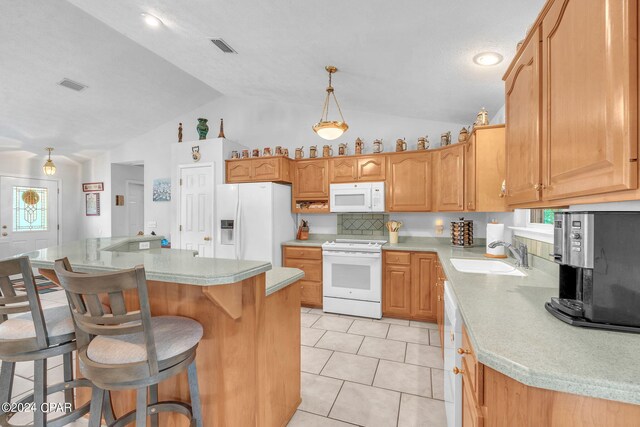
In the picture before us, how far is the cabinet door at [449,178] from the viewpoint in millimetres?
3137

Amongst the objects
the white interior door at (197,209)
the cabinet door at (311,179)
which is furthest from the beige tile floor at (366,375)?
the white interior door at (197,209)

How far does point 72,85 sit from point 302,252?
385 cm

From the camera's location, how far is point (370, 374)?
2320 millimetres

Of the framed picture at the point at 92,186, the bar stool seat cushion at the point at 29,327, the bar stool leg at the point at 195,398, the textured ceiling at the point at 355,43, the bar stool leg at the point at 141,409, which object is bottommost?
the bar stool leg at the point at 195,398

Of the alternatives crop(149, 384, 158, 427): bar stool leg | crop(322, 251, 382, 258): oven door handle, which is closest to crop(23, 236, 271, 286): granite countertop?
crop(149, 384, 158, 427): bar stool leg

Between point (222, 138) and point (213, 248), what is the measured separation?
65.8 inches

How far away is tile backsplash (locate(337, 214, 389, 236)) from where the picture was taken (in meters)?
4.13

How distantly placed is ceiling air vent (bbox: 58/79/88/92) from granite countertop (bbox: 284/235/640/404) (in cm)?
511

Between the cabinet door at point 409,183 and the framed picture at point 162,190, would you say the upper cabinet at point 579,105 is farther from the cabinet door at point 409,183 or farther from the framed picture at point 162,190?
the framed picture at point 162,190

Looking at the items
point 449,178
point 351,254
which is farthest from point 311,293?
point 449,178

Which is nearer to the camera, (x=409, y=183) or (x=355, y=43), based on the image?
(x=355, y=43)

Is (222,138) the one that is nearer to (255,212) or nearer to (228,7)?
(255,212)

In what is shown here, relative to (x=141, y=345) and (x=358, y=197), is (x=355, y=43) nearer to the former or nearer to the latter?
(x=358, y=197)

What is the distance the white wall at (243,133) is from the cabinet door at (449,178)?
58cm
